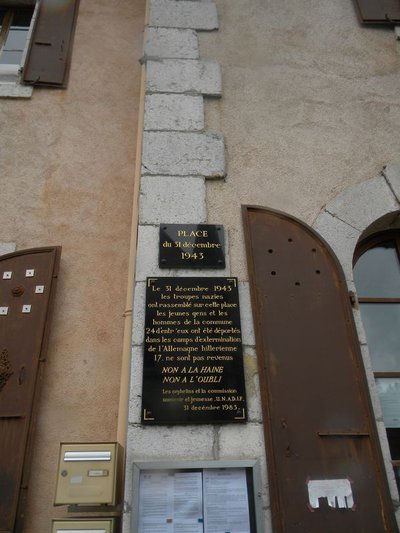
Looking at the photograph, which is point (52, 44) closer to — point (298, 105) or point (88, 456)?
point (298, 105)

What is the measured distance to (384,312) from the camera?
320 cm

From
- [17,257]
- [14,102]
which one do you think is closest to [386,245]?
[17,257]

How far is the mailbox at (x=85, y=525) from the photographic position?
2.22 meters

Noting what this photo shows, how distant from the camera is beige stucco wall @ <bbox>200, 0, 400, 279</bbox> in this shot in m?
3.25

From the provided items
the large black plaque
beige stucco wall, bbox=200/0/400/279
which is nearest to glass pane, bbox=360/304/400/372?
beige stucco wall, bbox=200/0/400/279

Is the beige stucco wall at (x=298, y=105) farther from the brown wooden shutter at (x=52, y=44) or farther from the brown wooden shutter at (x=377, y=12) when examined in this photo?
the brown wooden shutter at (x=52, y=44)

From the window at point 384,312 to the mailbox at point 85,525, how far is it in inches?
65.4

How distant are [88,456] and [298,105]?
10.1 ft

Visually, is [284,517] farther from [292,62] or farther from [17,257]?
[292,62]

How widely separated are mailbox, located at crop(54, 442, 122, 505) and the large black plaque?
0.88 feet

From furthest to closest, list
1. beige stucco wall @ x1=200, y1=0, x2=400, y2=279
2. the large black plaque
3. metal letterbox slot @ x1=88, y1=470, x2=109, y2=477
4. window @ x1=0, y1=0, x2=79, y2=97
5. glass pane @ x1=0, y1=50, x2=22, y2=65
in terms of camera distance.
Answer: glass pane @ x1=0, y1=50, x2=22, y2=65 < window @ x1=0, y1=0, x2=79, y2=97 < beige stucco wall @ x1=200, y1=0, x2=400, y2=279 < the large black plaque < metal letterbox slot @ x1=88, y1=470, x2=109, y2=477

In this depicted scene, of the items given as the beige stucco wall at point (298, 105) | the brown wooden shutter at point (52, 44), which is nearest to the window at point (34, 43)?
the brown wooden shutter at point (52, 44)

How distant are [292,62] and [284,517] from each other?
11.8 feet

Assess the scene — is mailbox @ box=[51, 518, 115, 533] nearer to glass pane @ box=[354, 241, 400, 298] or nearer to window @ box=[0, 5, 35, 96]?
glass pane @ box=[354, 241, 400, 298]
